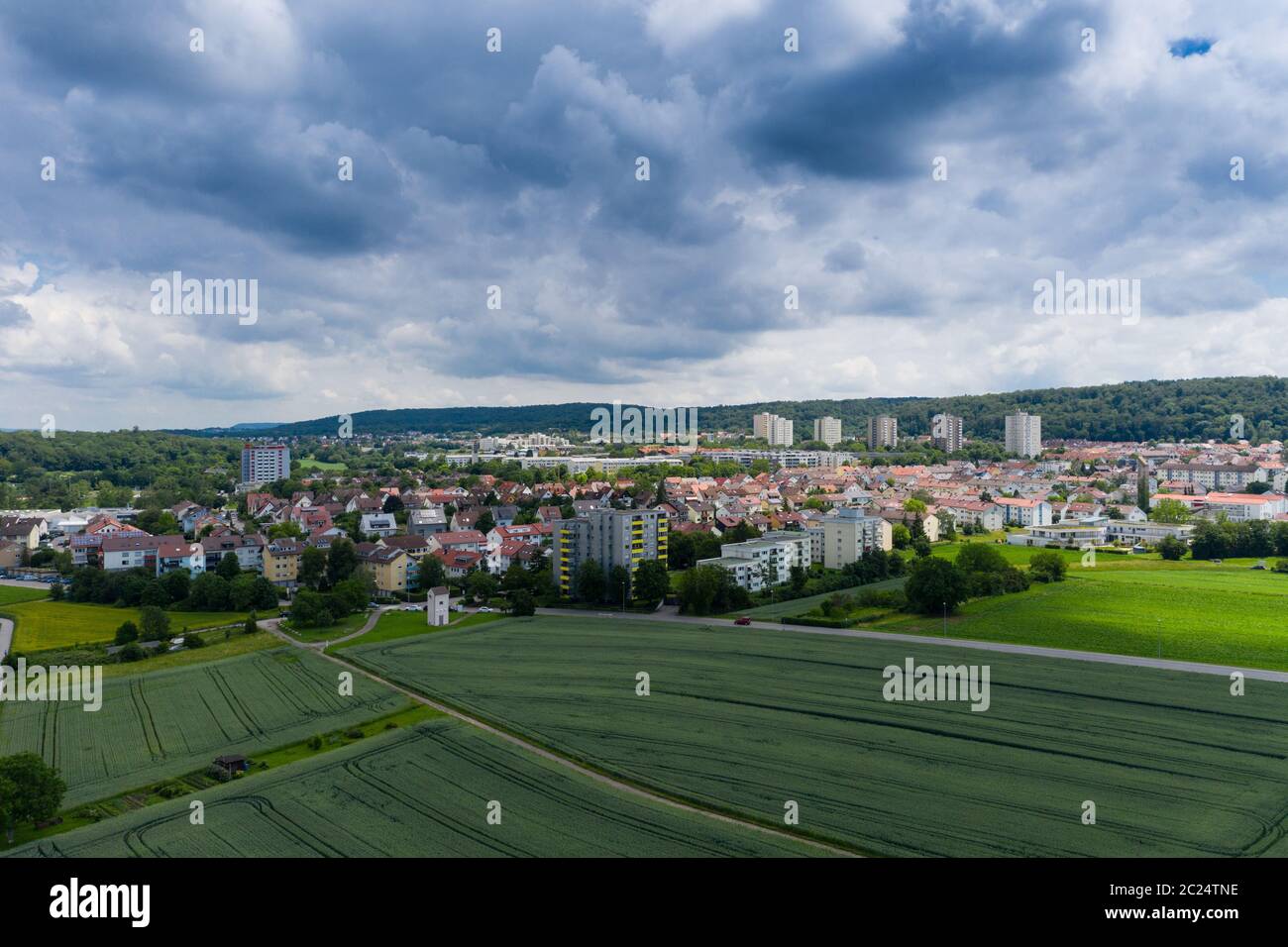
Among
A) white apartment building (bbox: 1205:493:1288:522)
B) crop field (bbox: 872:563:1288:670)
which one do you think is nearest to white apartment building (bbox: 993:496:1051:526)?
white apartment building (bbox: 1205:493:1288:522)

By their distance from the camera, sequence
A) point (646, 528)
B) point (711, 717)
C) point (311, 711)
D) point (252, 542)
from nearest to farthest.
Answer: point (711, 717) → point (311, 711) → point (646, 528) → point (252, 542)

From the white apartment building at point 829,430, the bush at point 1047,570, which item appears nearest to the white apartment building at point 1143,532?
the bush at point 1047,570

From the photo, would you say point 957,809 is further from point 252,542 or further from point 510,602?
point 252,542

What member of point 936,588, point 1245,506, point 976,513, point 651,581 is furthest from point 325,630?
point 1245,506

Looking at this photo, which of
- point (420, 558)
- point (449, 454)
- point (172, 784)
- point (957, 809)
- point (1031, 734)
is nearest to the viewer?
point (957, 809)

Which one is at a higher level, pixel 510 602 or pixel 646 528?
pixel 646 528

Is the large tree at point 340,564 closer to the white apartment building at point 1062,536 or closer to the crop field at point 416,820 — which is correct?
the crop field at point 416,820

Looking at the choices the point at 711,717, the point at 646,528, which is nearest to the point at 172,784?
the point at 711,717
